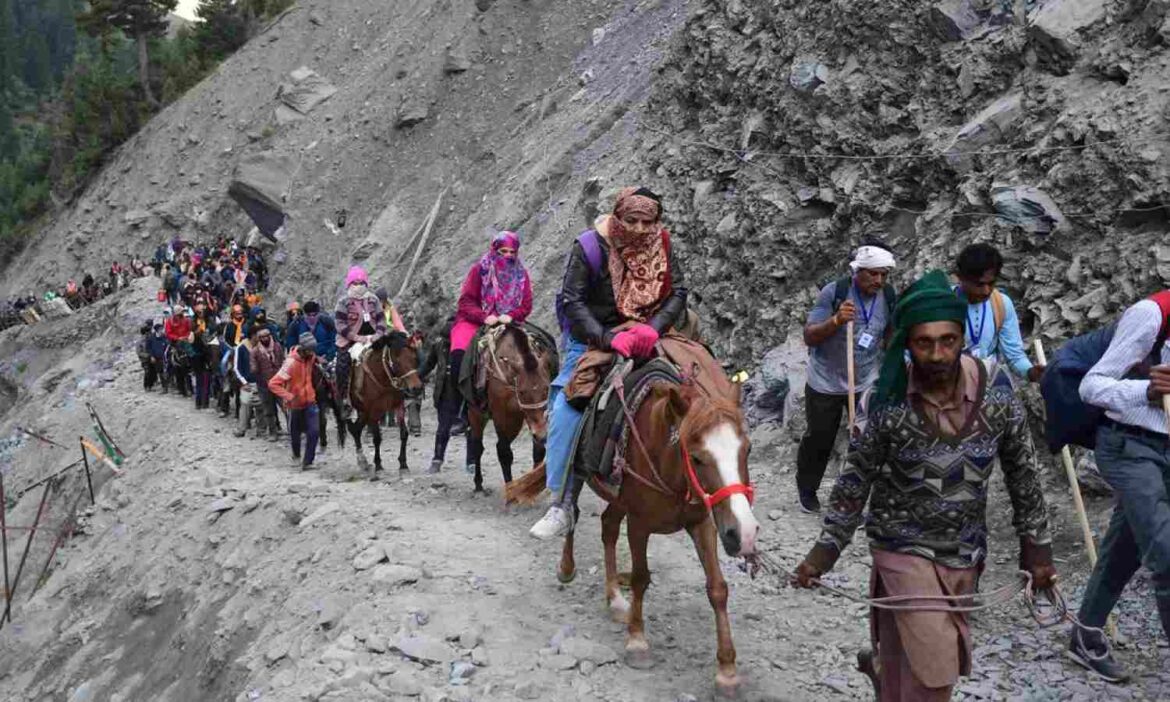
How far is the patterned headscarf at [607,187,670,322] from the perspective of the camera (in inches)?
254

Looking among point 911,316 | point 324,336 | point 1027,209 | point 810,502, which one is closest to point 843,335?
point 810,502

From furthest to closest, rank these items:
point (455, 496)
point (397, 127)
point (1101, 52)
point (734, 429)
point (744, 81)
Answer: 1. point (397, 127)
2. point (744, 81)
3. point (455, 496)
4. point (1101, 52)
5. point (734, 429)

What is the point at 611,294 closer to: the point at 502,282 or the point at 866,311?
the point at 866,311

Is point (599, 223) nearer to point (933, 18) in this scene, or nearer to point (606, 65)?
point (933, 18)

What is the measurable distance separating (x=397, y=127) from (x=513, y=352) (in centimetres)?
2419

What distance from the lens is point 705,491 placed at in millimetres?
4660

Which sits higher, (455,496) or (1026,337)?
(1026,337)

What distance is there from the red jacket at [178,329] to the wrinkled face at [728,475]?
2036cm

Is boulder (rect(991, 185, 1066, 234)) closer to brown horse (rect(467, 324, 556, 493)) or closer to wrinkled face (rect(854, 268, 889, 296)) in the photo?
wrinkled face (rect(854, 268, 889, 296))

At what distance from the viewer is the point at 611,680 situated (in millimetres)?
5672

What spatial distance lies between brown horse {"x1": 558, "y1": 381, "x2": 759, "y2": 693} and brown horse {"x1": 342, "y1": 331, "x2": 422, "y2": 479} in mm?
5832

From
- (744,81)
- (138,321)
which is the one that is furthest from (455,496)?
(138,321)

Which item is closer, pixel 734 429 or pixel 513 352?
pixel 734 429

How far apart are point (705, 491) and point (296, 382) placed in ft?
30.9
